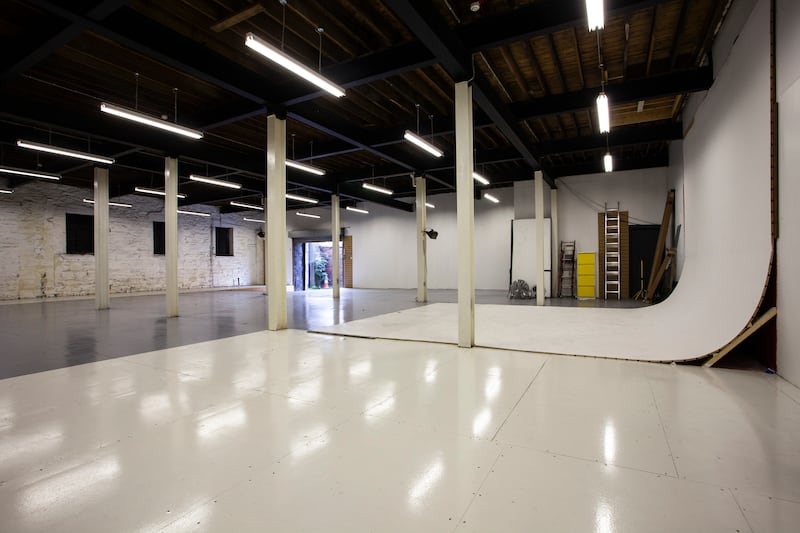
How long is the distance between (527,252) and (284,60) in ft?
35.6

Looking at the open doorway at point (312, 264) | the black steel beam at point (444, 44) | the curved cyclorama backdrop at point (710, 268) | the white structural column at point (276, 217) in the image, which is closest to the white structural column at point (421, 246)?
the curved cyclorama backdrop at point (710, 268)

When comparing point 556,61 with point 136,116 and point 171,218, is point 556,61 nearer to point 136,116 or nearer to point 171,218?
point 136,116

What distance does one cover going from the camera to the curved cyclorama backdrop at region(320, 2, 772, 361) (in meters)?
4.32

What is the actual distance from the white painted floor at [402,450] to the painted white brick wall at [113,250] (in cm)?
1416

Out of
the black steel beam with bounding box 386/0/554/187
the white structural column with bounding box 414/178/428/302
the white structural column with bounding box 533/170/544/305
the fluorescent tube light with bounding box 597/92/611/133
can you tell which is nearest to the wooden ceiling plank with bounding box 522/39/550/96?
the black steel beam with bounding box 386/0/554/187

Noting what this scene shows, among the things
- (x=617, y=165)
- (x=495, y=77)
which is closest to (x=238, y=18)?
(x=495, y=77)

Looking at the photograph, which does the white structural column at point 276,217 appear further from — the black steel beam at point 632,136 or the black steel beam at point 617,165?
the black steel beam at point 617,165

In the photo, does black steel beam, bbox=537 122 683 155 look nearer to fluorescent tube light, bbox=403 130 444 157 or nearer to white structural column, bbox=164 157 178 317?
fluorescent tube light, bbox=403 130 444 157

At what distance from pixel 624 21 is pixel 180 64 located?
6687 mm

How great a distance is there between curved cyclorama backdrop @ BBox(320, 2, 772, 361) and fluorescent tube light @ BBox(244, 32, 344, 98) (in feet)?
12.8

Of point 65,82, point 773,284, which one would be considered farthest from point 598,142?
point 65,82

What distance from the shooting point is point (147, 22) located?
510 cm

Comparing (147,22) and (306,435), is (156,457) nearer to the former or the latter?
(306,435)

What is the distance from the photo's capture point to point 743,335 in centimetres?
388
